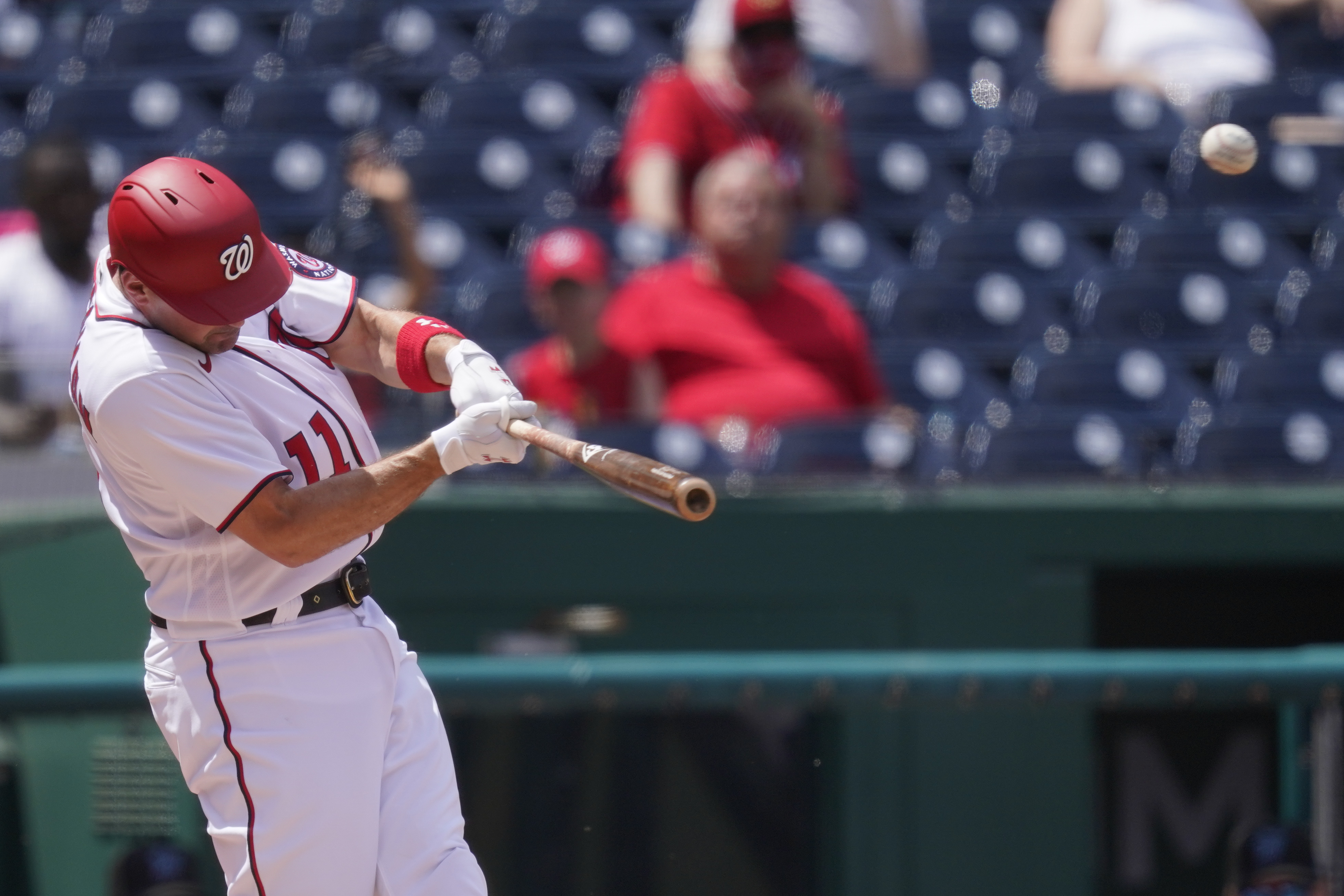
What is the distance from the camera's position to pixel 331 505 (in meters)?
2.21

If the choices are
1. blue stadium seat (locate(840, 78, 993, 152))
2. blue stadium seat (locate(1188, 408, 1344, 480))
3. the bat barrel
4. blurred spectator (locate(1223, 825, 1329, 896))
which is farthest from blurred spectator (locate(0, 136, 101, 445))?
blue stadium seat (locate(1188, 408, 1344, 480))

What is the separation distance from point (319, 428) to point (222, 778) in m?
0.52

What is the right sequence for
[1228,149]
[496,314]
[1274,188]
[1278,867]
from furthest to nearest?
[1274,188], [496,314], [1278,867], [1228,149]

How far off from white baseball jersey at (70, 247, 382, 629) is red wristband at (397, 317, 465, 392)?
0.10 metres

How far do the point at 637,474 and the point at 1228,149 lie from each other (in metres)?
1.21

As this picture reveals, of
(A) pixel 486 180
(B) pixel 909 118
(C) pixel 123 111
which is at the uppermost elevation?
(C) pixel 123 111

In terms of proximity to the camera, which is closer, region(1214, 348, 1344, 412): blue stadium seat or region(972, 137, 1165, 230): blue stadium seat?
region(1214, 348, 1344, 412): blue stadium seat

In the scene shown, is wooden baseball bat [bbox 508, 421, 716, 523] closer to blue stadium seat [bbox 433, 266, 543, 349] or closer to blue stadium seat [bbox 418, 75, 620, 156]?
blue stadium seat [bbox 433, 266, 543, 349]

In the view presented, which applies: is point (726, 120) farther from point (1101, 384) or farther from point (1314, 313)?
point (1314, 313)

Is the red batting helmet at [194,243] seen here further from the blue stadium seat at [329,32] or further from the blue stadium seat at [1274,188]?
the blue stadium seat at [1274,188]

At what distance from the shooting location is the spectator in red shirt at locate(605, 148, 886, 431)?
408 cm

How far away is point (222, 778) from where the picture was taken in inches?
92.1

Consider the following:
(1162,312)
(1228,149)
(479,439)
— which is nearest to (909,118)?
(1162,312)

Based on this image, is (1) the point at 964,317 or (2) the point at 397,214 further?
(1) the point at 964,317
